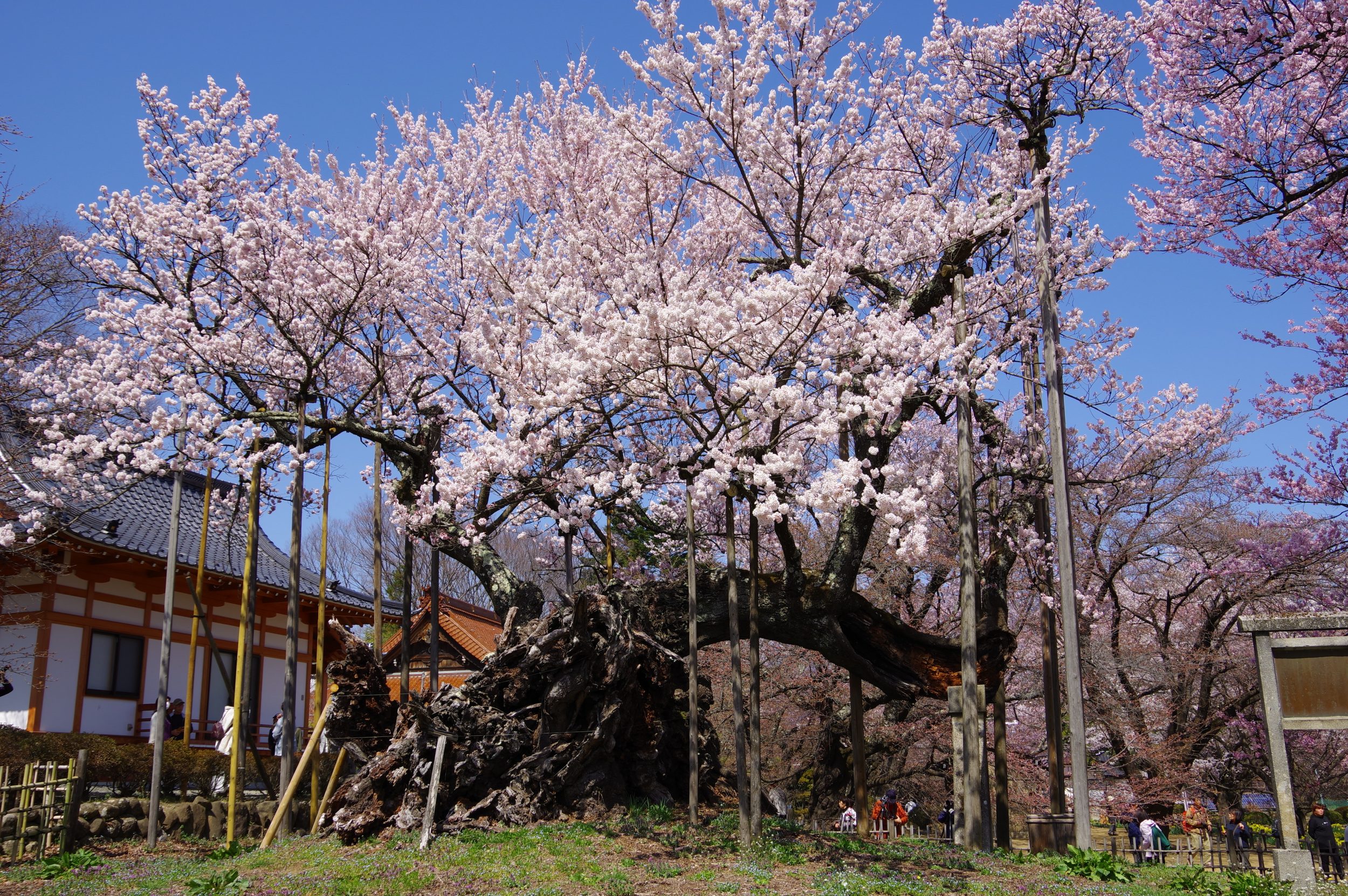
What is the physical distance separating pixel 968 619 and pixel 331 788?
8.02 metres

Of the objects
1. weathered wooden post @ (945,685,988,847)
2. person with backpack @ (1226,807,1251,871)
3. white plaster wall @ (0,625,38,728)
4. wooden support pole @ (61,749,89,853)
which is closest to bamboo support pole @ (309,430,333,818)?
wooden support pole @ (61,749,89,853)

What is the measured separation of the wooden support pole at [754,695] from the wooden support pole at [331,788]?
532 cm

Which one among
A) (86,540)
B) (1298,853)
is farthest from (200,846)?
(1298,853)

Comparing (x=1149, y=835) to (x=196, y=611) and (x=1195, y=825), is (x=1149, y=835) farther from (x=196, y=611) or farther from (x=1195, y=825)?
(x=196, y=611)

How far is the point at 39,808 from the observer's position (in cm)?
1046

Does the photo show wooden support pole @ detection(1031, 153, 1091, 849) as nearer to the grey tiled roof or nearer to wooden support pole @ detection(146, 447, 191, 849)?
wooden support pole @ detection(146, 447, 191, 849)

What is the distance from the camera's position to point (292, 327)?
13.1 m

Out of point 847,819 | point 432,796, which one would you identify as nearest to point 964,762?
point 432,796

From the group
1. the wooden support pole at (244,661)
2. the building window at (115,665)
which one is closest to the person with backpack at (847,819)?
the wooden support pole at (244,661)

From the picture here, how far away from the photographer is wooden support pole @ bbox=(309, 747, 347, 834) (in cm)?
1091

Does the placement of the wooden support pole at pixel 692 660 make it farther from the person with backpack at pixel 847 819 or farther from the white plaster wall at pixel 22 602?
the white plaster wall at pixel 22 602

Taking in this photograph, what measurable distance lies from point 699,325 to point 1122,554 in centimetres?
1236

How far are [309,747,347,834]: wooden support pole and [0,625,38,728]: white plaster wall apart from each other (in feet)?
21.5

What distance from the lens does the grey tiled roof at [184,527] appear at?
47.8 feet
